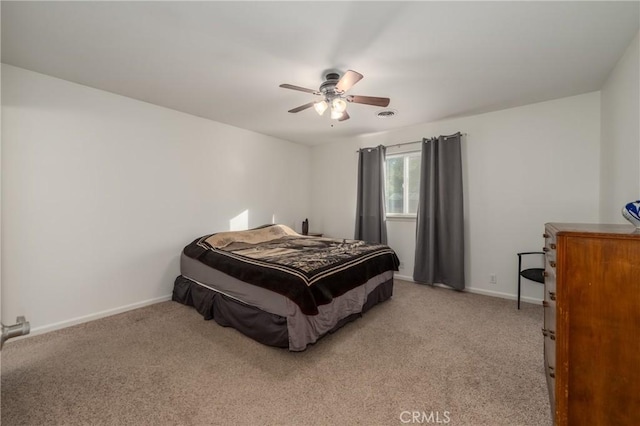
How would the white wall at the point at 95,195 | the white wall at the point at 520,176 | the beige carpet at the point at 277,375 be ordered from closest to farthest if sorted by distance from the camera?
the beige carpet at the point at 277,375 < the white wall at the point at 95,195 < the white wall at the point at 520,176

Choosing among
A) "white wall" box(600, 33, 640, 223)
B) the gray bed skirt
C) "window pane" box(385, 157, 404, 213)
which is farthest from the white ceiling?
the gray bed skirt

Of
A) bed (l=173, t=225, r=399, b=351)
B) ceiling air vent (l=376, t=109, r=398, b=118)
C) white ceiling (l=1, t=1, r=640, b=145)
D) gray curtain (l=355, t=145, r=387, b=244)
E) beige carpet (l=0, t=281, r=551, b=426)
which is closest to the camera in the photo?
beige carpet (l=0, t=281, r=551, b=426)

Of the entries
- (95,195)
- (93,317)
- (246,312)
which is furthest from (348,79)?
(93,317)

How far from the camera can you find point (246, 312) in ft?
7.95

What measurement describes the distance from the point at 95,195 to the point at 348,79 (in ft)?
9.34

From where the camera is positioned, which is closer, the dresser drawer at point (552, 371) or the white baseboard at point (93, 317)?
the dresser drawer at point (552, 371)

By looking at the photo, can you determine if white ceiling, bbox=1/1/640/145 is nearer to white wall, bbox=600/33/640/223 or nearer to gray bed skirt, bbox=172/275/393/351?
white wall, bbox=600/33/640/223

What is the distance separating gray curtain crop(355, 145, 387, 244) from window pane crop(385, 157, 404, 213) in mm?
188

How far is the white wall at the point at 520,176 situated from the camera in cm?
302

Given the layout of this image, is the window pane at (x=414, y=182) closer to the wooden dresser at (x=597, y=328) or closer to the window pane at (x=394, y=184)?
the window pane at (x=394, y=184)

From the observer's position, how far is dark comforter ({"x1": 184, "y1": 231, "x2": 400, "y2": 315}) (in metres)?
2.18

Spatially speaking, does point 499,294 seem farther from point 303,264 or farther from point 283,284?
point 283,284


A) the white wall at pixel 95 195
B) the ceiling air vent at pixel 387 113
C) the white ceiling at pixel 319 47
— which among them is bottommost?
the white wall at pixel 95 195

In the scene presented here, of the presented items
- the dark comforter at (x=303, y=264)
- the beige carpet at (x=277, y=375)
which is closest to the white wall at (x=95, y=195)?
the beige carpet at (x=277, y=375)
